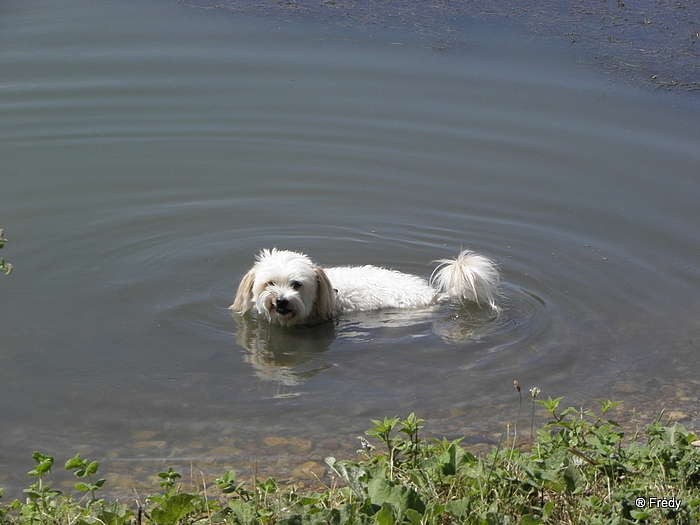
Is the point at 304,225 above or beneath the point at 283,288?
above

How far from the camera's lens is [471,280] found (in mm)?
7047

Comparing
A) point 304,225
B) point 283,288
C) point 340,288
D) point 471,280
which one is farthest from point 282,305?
point 304,225

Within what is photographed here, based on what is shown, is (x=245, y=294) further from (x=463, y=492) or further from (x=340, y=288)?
(x=463, y=492)

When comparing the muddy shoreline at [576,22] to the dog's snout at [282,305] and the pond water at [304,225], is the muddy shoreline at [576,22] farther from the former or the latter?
the dog's snout at [282,305]

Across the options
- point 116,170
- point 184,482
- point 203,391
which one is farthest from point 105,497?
point 116,170

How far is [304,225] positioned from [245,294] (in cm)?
170

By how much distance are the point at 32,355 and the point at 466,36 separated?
25.6ft

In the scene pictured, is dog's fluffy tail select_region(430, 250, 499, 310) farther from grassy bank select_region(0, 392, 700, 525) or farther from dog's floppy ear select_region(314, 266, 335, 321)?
grassy bank select_region(0, 392, 700, 525)

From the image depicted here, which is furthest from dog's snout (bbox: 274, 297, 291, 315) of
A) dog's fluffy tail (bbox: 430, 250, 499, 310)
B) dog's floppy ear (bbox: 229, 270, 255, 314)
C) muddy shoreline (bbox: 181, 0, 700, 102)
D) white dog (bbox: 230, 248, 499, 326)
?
muddy shoreline (bbox: 181, 0, 700, 102)

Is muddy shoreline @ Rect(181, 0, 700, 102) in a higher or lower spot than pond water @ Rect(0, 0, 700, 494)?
higher

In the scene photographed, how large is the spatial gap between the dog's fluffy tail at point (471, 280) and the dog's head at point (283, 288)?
3.07ft

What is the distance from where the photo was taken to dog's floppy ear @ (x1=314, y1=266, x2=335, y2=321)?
23.1ft

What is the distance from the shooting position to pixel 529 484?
382cm

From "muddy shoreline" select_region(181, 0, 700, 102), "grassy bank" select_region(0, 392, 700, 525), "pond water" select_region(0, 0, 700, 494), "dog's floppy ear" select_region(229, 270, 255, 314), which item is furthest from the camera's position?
"muddy shoreline" select_region(181, 0, 700, 102)
